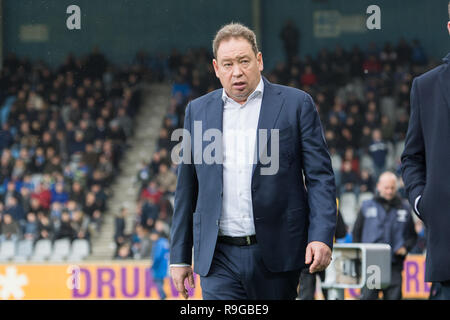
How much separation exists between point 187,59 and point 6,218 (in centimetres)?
690

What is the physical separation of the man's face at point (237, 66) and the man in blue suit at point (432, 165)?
0.93 meters

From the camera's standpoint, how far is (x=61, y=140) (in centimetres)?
1955

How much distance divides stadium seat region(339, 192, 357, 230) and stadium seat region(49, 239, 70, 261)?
16.8 feet

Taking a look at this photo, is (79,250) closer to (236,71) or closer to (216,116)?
(216,116)

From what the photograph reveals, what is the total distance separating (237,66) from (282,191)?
63cm

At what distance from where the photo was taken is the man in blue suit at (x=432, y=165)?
11.0 ft

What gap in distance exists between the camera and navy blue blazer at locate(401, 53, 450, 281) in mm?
3350

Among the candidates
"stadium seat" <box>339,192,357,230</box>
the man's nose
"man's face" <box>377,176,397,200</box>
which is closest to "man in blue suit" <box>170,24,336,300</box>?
the man's nose

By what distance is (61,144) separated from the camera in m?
19.5

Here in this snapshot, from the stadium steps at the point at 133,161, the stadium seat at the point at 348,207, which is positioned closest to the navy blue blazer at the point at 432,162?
the stadium seat at the point at 348,207

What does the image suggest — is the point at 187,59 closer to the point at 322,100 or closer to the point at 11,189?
the point at 322,100

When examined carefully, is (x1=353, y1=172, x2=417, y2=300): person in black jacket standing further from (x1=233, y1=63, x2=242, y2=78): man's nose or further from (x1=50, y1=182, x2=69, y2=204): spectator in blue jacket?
(x1=50, y1=182, x2=69, y2=204): spectator in blue jacket

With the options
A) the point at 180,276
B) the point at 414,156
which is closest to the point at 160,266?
the point at 180,276
